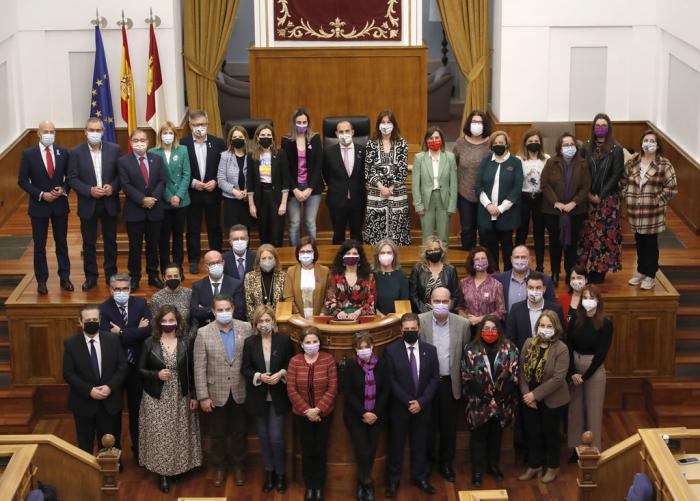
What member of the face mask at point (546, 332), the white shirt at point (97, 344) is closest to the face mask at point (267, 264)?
the white shirt at point (97, 344)

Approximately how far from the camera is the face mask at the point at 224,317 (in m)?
10.3

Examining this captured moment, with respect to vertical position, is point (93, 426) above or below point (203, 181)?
below

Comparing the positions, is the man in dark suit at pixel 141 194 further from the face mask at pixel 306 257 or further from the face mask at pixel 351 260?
the face mask at pixel 351 260

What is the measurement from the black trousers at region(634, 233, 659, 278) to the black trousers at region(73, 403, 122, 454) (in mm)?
4634

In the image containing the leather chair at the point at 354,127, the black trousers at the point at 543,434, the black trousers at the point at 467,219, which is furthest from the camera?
the leather chair at the point at 354,127

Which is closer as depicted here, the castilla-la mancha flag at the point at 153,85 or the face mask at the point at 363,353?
the face mask at the point at 363,353

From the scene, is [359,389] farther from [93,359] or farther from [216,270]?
[93,359]

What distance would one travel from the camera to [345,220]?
12.1 meters

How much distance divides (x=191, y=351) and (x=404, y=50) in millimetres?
5322

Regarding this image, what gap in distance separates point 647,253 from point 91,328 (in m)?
4.78

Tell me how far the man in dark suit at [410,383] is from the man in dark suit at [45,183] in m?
3.19

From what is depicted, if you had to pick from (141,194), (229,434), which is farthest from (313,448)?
(141,194)

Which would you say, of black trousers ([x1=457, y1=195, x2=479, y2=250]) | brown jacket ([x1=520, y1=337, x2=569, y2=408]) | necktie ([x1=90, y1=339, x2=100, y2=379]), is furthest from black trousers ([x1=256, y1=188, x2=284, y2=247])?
brown jacket ([x1=520, y1=337, x2=569, y2=408])

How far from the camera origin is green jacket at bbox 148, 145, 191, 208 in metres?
11.6
